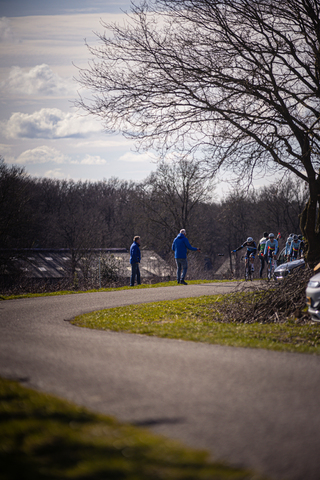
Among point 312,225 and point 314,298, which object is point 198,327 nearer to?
point 314,298

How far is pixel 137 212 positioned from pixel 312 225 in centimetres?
4262

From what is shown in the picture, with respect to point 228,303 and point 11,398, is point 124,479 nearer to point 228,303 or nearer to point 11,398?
point 11,398

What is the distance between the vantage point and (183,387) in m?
4.61

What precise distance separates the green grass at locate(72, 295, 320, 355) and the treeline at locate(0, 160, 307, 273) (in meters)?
3.92

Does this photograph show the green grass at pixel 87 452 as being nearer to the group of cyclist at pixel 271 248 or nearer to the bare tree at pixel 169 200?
the group of cyclist at pixel 271 248

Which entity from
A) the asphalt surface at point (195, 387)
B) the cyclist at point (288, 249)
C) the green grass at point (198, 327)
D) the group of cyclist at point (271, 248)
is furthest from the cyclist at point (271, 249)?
the asphalt surface at point (195, 387)

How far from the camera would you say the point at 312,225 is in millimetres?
12578

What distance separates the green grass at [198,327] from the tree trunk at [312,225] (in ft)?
9.35

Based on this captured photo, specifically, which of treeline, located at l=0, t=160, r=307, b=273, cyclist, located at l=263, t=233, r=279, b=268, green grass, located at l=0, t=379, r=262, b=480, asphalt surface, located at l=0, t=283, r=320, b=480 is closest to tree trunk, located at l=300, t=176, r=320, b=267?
treeline, located at l=0, t=160, r=307, b=273

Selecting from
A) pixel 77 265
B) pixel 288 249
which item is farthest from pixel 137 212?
pixel 288 249

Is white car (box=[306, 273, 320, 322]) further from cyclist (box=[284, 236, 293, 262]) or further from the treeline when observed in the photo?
cyclist (box=[284, 236, 293, 262])

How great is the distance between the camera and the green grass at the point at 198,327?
737cm

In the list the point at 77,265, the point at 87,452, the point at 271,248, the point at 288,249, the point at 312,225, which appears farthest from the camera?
the point at 77,265

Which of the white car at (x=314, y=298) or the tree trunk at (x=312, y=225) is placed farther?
the tree trunk at (x=312, y=225)
